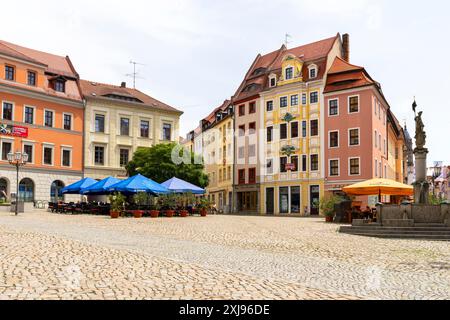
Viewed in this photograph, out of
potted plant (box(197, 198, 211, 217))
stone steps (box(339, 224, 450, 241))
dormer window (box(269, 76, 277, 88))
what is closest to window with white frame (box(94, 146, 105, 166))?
dormer window (box(269, 76, 277, 88))

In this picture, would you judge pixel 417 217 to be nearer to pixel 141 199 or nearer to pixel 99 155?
pixel 141 199

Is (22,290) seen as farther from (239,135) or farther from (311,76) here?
(239,135)

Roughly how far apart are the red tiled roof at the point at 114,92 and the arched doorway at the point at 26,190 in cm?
1030

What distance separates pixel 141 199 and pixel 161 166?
46.5ft

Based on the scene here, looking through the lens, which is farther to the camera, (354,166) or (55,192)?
(55,192)

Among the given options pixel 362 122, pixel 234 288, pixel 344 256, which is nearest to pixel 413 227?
pixel 344 256

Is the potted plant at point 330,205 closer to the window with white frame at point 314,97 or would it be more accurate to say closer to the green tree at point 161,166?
the window with white frame at point 314,97

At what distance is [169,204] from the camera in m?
32.5

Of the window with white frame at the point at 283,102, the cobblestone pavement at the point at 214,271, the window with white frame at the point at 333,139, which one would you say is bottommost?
the cobblestone pavement at the point at 214,271

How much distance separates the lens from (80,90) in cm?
5012

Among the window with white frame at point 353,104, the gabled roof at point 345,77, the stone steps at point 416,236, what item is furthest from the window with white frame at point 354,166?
the stone steps at point 416,236

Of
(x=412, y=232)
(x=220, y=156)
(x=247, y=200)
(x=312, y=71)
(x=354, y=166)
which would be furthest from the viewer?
(x=220, y=156)

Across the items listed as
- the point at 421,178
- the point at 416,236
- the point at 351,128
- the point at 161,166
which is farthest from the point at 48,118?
the point at 416,236

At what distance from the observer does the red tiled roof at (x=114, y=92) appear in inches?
2001
